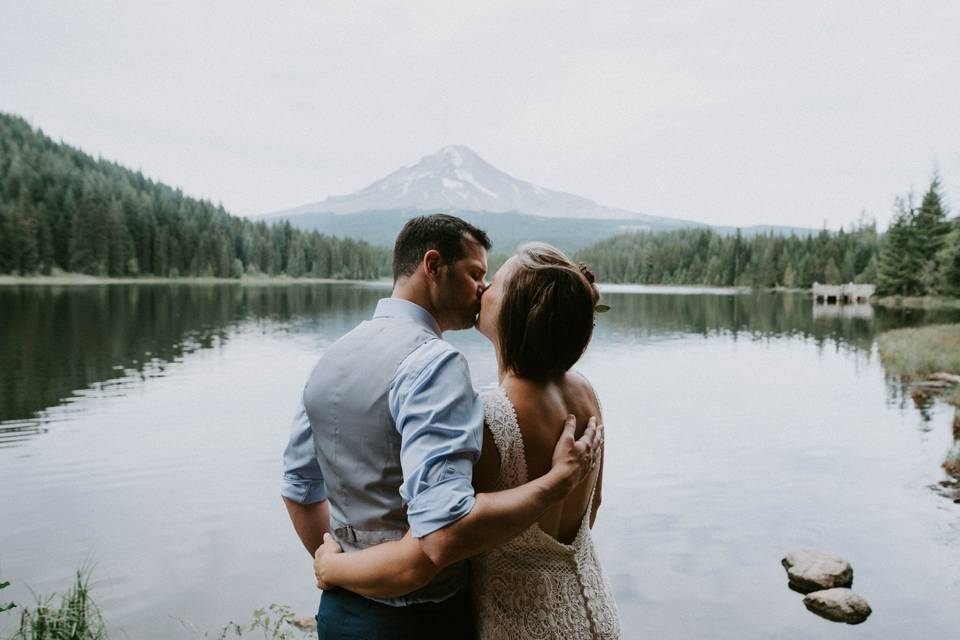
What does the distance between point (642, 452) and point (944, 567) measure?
7.95 m

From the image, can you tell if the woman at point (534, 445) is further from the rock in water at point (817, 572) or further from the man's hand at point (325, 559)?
the rock in water at point (817, 572)

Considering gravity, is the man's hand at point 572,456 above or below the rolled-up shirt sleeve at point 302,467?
above

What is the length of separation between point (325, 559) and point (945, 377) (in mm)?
30548

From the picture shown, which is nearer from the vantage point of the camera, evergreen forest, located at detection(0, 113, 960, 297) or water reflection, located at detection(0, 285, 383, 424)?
water reflection, located at detection(0, 285, 383, 424)

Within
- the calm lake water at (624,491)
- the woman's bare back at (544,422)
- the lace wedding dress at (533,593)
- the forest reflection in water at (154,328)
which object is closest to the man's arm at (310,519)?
the lace wedding dress at (533,593)

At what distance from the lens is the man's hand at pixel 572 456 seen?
7.58 feet

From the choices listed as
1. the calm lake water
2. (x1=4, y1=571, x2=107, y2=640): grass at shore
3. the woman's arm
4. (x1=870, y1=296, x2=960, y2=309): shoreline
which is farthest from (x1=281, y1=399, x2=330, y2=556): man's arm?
(x1=870, y1=296, x2=960, y2=309): shoreline

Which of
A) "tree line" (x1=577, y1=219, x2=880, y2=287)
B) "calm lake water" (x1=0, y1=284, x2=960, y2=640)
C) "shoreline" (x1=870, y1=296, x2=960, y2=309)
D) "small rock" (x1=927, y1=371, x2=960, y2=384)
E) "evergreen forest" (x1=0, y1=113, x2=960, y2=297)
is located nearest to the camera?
"calm lake water" (x1=0, y1=284, x2=960, y2=640)

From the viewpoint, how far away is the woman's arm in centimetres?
214

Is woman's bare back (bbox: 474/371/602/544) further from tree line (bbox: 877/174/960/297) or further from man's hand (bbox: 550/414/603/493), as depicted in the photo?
tree line (bbox: 877/174/960/297)

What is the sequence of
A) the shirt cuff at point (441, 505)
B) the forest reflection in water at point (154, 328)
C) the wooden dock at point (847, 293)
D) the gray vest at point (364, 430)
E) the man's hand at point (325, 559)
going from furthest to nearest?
the wooden dock at point (847, 293), the forest reflection in water at point (154, 328), the man's hand at point (325, 559), the gray vest at point (364, 430), the shirt cuff at point (441, 505)

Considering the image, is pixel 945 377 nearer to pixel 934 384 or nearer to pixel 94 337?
pixel 934 384

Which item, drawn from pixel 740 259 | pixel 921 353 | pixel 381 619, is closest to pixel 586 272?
pixel 381 619

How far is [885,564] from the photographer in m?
10.8
